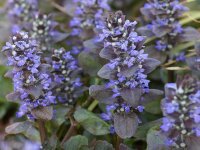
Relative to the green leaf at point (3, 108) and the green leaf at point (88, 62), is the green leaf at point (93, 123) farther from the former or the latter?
the green leaf at point (3, 108)

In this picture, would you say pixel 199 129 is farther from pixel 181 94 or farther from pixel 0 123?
pixel 0 123

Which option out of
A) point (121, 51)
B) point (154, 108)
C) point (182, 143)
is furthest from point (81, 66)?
point (182, 143)

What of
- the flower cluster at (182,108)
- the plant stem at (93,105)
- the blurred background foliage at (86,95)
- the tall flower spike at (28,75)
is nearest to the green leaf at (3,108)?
→ the blurred background foliage at (86,95)

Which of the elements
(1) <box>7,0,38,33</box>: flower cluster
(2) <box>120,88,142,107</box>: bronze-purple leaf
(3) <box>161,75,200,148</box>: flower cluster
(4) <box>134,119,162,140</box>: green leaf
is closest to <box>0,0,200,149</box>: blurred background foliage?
(4) <box>134,119,162,140</box>: green leaf

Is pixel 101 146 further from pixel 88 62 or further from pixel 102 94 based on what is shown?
pixel 88 62

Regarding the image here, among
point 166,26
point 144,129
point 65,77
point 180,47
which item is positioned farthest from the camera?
point 180,47

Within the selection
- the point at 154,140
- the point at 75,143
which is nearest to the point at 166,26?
the point at 154,140

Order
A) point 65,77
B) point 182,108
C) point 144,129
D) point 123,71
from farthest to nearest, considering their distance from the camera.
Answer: point 65,77, point 144,129, point 123,71, point 182,108
